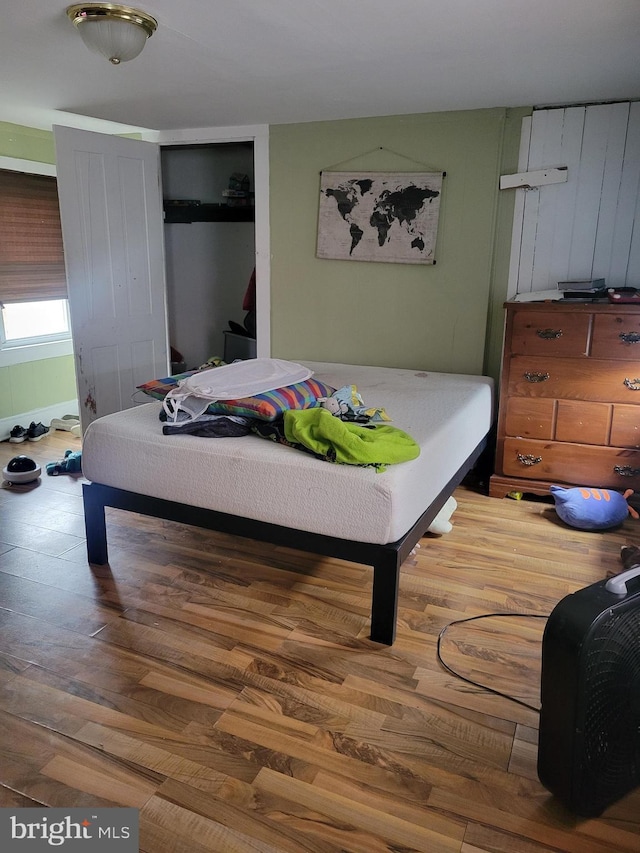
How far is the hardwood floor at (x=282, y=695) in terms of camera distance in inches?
60.5

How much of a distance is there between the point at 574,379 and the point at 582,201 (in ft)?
3.56

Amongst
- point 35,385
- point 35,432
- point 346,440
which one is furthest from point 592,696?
point 35,385

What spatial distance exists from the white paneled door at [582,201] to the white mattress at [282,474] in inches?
54.6

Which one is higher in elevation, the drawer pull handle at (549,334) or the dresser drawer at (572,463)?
the drawer pull handle at (549,334)

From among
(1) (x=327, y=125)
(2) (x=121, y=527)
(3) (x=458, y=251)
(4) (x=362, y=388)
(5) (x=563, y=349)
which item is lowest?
(2) (x=121, y=527)

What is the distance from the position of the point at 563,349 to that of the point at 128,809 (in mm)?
2883

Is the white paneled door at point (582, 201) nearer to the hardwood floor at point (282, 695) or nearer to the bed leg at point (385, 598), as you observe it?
the hardwood floor at point (282, 695)

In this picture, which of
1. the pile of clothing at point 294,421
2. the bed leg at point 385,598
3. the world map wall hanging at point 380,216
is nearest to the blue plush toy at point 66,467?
the pile of clothing at point 294,421

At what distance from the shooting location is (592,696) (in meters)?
1.44

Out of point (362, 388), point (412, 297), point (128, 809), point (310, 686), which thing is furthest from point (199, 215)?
point (128, 809)

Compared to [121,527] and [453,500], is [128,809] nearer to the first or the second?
[121,527]

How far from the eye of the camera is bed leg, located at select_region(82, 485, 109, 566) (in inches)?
107

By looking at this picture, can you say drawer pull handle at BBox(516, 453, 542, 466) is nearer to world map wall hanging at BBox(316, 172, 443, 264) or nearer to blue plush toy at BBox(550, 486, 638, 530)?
blue plush toy at BBox(550, 486, 638, 530)

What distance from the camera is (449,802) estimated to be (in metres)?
1.58
